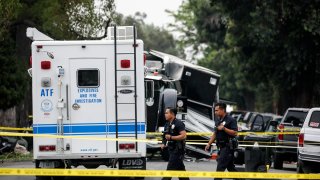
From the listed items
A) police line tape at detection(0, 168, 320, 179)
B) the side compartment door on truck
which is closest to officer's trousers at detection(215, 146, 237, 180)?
police line tape at detection(0, 168, 320, 179)

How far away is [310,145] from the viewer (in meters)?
18.8

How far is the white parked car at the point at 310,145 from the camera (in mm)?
18656

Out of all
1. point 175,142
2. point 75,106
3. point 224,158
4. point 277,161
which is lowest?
point 277,161

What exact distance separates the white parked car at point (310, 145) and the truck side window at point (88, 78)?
17.8 feet

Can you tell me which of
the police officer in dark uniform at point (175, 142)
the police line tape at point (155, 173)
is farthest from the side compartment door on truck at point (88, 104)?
the police line tape at point (155, 173)

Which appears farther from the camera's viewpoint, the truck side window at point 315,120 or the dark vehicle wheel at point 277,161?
the dark vehicle wheel at point 277,161

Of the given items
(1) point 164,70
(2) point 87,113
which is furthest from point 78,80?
(1) point 164,70

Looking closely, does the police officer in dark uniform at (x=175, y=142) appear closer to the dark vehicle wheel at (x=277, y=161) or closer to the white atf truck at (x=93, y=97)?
the white atf truck at (x=93, y=97)

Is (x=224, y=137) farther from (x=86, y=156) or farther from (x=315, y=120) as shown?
(x=315, y=120)

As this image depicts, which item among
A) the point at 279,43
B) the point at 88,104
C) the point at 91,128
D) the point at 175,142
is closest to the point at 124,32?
the point at 88,104

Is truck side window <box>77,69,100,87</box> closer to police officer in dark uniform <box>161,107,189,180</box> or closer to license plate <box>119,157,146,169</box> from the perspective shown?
license plate <box>119,157,146,169</box>

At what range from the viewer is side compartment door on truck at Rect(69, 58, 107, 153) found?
53.1 ft

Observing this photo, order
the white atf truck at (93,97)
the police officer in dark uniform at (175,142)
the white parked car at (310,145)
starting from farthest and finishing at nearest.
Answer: the white parked car at (310,145) < the white atf truck at (93,97) < the police officer in dark uniform at (175,142)

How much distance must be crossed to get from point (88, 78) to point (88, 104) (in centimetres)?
51
